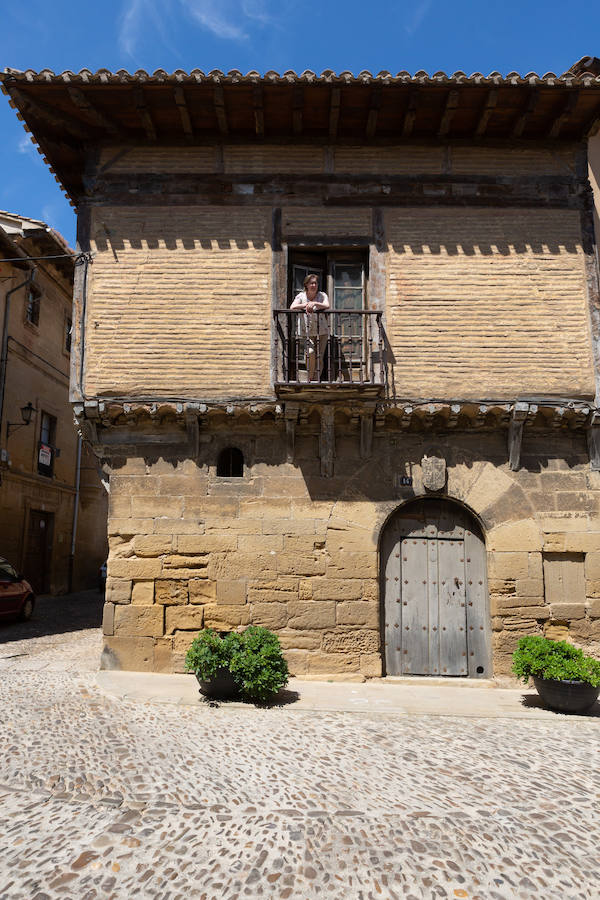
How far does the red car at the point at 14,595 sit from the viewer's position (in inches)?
480

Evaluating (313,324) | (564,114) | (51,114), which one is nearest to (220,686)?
(313,324)

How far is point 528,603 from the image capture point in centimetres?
785

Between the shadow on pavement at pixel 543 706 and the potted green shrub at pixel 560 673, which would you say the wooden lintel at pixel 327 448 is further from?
the shadow on pavement at pixel 543 706

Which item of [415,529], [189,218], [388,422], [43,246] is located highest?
[43,246]

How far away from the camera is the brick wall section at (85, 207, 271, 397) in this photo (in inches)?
322

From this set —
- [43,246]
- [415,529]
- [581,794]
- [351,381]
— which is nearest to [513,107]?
[351,381]

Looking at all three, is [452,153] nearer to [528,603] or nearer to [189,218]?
[189,218]

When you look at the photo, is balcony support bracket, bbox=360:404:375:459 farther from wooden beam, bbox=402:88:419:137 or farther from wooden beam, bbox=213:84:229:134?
wooden beam, bbox=213:84:229:134

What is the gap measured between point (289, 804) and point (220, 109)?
810cm

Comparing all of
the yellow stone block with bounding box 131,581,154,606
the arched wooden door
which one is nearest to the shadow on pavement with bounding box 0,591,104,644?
the yellow stone block with bounding box 131,581,154,606

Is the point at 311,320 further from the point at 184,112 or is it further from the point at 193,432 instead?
the point at 184,112

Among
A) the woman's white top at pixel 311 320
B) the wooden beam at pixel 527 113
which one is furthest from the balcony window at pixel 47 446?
→ the wooden beam at pixel 527 113

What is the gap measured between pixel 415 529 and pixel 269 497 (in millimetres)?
2006

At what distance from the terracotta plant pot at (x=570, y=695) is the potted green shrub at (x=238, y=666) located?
2.88 m
